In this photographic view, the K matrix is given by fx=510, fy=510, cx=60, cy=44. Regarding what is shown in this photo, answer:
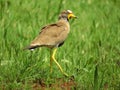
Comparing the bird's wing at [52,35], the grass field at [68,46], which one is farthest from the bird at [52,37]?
the grass field at [68,46]

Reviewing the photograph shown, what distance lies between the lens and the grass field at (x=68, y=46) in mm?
6492

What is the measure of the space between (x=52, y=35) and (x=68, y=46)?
1.43 meters

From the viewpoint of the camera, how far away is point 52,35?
677 cm

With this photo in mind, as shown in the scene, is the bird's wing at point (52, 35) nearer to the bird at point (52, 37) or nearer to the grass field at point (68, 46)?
the bird at point (52, 37)

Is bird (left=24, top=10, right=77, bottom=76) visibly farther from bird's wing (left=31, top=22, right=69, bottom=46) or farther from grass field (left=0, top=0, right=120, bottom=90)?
grass field (left=0, top=0, right=120, bottom=90)

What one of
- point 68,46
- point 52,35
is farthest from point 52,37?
point 68,46

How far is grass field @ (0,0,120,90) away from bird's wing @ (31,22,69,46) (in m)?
0.29

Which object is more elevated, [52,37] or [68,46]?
[52,37]

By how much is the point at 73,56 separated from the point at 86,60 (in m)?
0.24

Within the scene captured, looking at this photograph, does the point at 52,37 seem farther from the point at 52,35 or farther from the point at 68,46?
the point at 68,46

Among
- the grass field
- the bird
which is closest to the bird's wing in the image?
the bird

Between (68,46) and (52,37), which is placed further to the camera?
(68,46)

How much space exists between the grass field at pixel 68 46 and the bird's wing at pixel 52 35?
292 millimetres

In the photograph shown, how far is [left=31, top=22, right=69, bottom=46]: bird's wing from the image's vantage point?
6.59m
